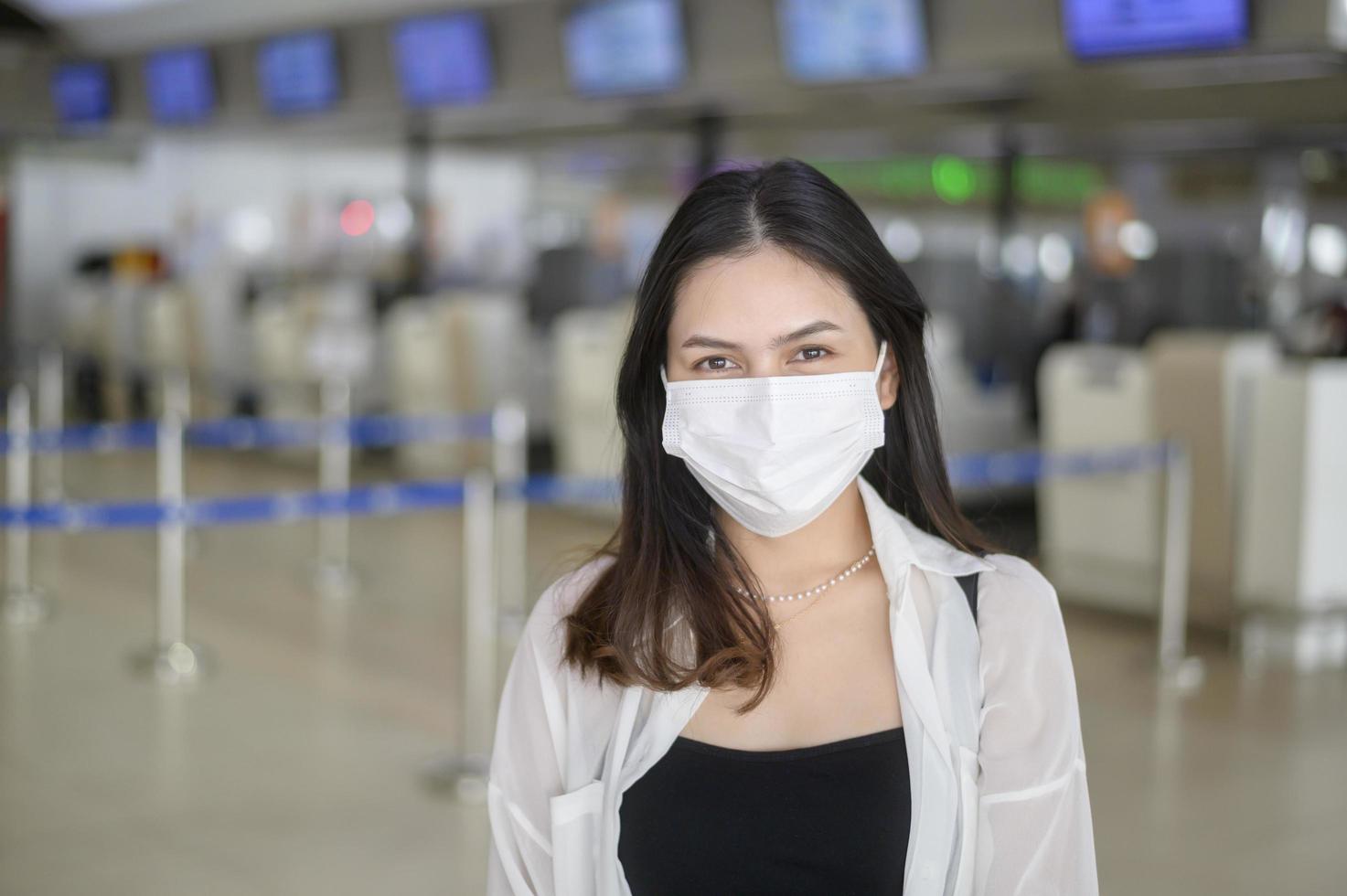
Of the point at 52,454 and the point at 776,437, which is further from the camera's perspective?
the point at 52,454

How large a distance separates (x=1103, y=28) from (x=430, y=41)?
6.14 m

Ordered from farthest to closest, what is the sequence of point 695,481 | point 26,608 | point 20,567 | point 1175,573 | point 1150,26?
point 20,567 → point 1150,26 → point 26,608 → point 1175,573 → point 695,481

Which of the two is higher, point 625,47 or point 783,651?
point 625,47

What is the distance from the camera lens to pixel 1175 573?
21.8 feet

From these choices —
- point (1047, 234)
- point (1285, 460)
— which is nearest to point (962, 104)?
point (1047, 234)

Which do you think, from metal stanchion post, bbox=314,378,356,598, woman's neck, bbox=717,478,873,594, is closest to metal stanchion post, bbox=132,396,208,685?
metal stanchion post, bbox=314,378,356,598

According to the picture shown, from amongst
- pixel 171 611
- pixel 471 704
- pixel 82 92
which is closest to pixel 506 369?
pixel 171 611

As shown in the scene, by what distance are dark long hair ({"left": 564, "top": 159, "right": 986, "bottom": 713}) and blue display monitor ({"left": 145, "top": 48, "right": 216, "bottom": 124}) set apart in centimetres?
1370

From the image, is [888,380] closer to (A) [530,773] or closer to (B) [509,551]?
(A) [530,773]

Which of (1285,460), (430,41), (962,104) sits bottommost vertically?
(1285,460)

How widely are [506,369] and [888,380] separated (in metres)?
9.62

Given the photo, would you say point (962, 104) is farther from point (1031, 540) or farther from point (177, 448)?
point (177, 448)

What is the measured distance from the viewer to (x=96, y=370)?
1541cm

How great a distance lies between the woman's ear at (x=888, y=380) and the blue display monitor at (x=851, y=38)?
711 cm
